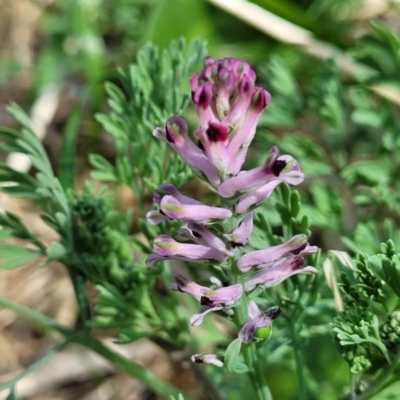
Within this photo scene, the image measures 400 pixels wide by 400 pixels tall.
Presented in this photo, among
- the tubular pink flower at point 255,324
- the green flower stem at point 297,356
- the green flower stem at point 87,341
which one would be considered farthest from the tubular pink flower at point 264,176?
the green flower stem at point 87,341

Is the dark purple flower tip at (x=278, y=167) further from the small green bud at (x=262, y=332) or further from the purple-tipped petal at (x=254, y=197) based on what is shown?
the small green bud at (x=262, y=332)

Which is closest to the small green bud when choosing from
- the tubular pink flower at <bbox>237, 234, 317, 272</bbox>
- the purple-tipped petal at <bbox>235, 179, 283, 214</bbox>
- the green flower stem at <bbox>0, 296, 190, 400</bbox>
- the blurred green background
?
the tubular pink flower at <bbox>237, 234, 317, 272</bbox>

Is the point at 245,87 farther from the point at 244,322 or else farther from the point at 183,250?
the point at 244,322

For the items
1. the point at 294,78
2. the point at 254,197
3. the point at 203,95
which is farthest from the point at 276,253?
the point at 294,78

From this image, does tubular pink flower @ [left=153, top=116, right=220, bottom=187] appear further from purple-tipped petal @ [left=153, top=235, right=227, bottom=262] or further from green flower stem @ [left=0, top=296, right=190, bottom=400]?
green flower stem @ [left=0, top=296, right=190, bottom=400]

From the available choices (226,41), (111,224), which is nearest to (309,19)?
(226,41)

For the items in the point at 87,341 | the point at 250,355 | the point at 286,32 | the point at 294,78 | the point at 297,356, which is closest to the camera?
the point at 250,355
